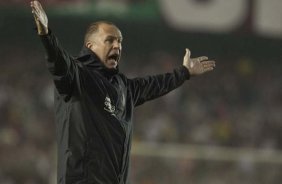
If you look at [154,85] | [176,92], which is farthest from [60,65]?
[176,92]

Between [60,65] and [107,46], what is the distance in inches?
11.2

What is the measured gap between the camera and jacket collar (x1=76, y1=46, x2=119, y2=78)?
6.53 feet

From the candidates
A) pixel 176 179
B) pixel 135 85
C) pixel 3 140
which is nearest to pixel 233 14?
pixel 176 179

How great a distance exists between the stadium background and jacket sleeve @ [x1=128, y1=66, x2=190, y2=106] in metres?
3.76

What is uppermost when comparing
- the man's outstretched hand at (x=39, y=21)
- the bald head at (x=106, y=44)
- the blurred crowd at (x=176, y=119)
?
the man's outstretched hand at (x=39, y=21)

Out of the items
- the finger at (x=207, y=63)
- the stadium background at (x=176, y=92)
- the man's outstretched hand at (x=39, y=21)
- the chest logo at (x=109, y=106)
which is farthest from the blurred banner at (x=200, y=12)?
the man's outstretched hand at (x=39, y=21)

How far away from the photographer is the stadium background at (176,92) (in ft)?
20.0

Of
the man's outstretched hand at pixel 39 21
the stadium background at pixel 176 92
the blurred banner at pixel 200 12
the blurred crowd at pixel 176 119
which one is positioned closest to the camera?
the man's outstretched hand at pixel 39 21

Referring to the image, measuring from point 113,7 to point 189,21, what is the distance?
0.91m

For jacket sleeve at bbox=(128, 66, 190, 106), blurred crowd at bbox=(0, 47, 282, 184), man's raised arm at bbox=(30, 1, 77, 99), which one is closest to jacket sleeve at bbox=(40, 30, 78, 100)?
man's raised arm at bbox=(30, 1, 77, 99)

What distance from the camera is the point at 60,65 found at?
5.76ft

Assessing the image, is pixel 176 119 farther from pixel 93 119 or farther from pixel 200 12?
pixel 93 119

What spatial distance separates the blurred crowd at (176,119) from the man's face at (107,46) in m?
4.01

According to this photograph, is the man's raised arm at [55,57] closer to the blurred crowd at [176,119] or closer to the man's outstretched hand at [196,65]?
the man's outstretched hand at [196,65]
